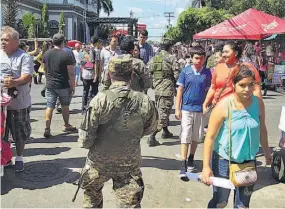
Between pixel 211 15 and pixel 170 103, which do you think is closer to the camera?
pixel 170 103

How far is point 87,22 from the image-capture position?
62688 mm

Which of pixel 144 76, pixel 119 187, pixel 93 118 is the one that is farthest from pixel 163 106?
pixel 93 118

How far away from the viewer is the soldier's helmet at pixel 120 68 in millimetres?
2857

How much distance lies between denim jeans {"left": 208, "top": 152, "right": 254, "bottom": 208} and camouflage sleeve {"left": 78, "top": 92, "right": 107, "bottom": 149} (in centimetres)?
106

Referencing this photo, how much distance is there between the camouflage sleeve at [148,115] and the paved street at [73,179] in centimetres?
145

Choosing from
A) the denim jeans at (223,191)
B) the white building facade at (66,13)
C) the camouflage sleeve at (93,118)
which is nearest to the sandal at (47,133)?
the camouflage sleeve at (93,118)

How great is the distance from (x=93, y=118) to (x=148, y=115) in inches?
16.8

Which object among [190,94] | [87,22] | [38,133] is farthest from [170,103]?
[87,22]

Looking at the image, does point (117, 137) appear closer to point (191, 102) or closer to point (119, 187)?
point (119, 187)

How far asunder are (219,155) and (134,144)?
0.74 m

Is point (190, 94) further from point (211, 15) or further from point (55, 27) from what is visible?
point (55, 27)

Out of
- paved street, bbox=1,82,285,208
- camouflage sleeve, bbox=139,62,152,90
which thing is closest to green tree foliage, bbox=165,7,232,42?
paved street, bbox=1,82,285,208

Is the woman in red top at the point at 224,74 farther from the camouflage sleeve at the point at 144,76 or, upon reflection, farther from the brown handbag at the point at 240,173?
→ the brown handbag at the point at 240,173

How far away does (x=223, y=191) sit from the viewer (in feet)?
10.7
